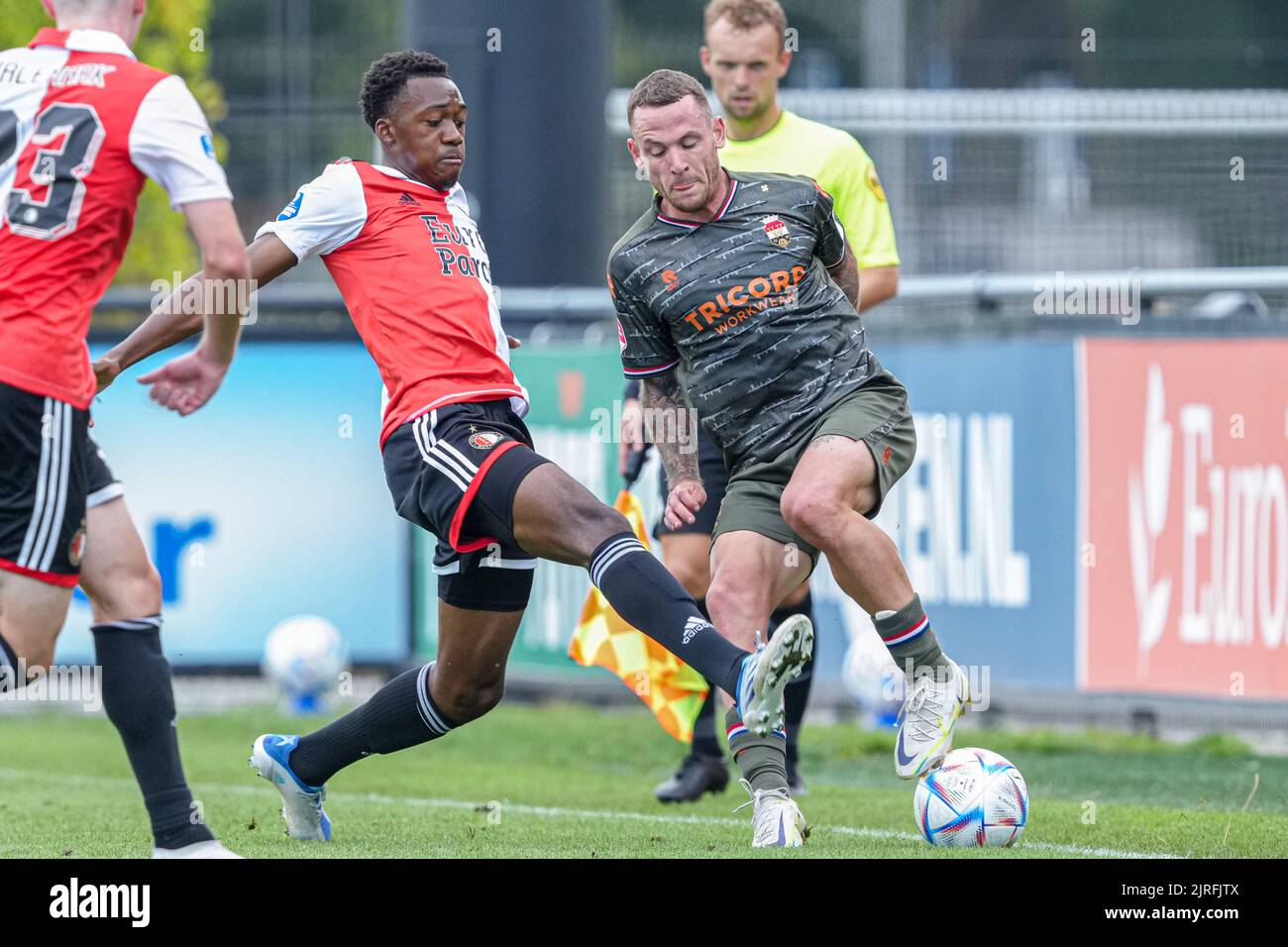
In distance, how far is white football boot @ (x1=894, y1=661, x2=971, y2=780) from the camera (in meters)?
5.50

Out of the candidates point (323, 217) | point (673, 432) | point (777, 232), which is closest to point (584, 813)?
point (673, 432)

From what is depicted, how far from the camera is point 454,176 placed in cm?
573

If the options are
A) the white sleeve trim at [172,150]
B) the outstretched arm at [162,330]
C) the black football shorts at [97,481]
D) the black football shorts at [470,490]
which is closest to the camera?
the white sleeve trim at [172,150]

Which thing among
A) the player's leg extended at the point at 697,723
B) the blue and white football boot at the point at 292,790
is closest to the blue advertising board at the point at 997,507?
the player's leg extended at the point at 697,723

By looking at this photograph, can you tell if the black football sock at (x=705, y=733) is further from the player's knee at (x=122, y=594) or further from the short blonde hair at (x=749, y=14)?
the player's knee at (x=122, y=594)

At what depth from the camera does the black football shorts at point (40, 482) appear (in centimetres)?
444

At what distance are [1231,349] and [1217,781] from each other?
199 centimetres

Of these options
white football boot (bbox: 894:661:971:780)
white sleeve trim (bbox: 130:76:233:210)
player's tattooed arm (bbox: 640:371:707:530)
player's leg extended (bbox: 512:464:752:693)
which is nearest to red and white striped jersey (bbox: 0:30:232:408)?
white sleeve trim (bbox: 130:76:233:210)

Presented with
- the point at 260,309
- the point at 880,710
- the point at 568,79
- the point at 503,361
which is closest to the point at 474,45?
the point at 568,79

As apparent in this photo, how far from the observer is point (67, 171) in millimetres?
4449

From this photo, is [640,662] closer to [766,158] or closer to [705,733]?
[705,733]

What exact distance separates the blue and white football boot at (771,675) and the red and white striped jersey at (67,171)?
65.7 inches

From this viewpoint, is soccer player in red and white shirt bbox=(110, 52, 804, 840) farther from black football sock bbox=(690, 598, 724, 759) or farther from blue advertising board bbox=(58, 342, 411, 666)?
blue advertising board bbox=(58, 342, 411, 666)

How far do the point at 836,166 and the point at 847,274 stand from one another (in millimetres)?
1001
